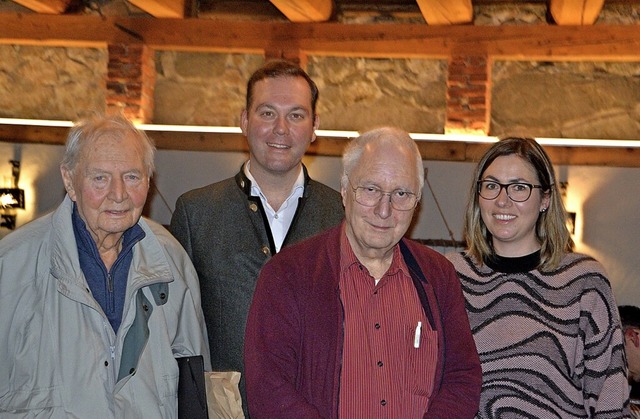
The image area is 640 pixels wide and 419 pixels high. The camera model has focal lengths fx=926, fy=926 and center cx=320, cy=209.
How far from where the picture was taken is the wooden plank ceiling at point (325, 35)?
743 cm

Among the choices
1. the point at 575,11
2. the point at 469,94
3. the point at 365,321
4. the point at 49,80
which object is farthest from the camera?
the point at 49,80

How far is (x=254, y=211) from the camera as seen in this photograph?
3277mm

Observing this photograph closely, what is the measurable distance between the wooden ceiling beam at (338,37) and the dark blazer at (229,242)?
459 cm

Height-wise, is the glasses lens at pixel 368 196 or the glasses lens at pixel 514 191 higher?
the glasses lens at pixel 514 191

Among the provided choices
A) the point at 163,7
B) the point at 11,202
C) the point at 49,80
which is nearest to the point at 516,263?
the point at 163,7

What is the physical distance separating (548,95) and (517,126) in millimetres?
373

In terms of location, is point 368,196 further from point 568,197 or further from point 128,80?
point 128,80

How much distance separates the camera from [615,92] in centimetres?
780

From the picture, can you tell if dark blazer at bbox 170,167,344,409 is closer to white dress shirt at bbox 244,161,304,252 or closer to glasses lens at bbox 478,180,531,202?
white dress shirt at bbox 244,161,304,252

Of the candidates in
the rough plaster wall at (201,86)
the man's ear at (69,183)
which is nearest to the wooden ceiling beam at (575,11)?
the rough plaster wall at (201,86)

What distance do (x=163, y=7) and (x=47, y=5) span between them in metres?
1.01

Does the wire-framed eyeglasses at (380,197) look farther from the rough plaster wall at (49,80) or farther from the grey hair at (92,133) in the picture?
the rough plaster wall at (49,80)

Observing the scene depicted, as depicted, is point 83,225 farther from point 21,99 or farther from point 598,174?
point 21,99

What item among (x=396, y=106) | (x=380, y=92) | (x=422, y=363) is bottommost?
(x=422, y=363)
